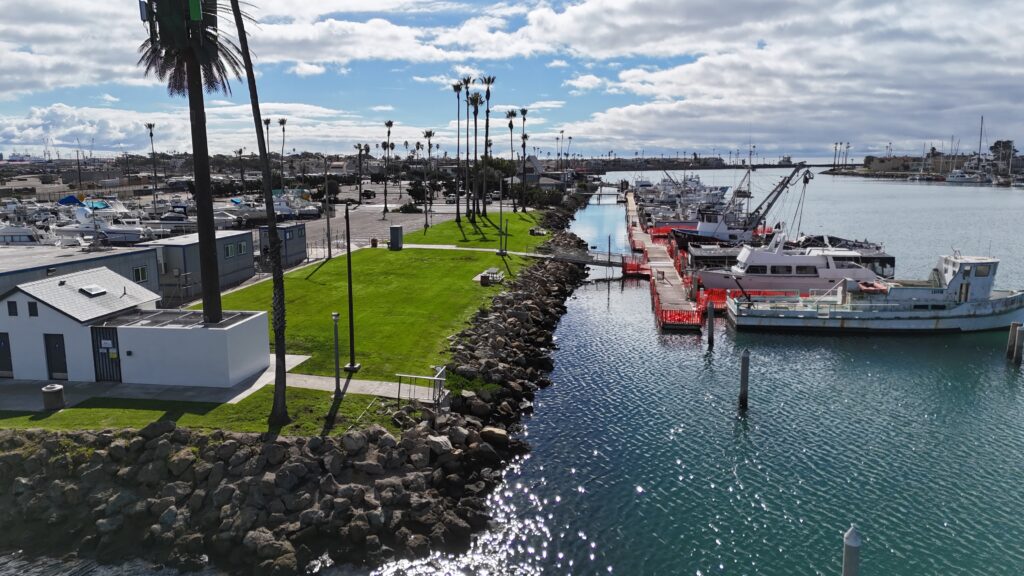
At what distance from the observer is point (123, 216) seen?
260 feet

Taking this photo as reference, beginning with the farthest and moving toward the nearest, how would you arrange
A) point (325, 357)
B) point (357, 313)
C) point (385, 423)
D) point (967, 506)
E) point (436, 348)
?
1. point (357, 313)
2. point (436, 348)
3. point (325, 357)
4. point (385, 423)
5. point (967, 506)

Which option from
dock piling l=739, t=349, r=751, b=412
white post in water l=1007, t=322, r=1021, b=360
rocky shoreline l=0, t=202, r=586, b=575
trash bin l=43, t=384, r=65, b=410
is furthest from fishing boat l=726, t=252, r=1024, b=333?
trash bin l=43, t=384, r=65, b=410

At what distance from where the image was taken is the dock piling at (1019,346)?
38.2 meters

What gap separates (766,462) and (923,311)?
82.5ft

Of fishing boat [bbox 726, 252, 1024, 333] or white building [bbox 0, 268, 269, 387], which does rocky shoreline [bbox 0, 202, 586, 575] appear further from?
fishing boat [bbox 726, 252, 1024, 333]

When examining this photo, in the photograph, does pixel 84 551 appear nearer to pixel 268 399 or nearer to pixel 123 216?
pixel 268 399

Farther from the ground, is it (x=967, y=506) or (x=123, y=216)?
(x=123, y=216)

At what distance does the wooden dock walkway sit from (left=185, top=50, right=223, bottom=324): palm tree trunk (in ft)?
95.2

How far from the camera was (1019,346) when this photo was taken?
38.5m

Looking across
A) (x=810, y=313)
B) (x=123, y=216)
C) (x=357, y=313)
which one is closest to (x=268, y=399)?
(x=357, y=313)

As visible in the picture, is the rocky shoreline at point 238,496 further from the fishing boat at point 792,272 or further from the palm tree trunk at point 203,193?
the fishing boat at point 792,272

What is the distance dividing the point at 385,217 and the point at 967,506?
80.9 m

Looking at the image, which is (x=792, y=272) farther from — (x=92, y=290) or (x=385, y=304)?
(x=92, y=290)

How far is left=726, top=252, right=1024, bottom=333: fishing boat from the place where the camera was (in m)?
44.2
